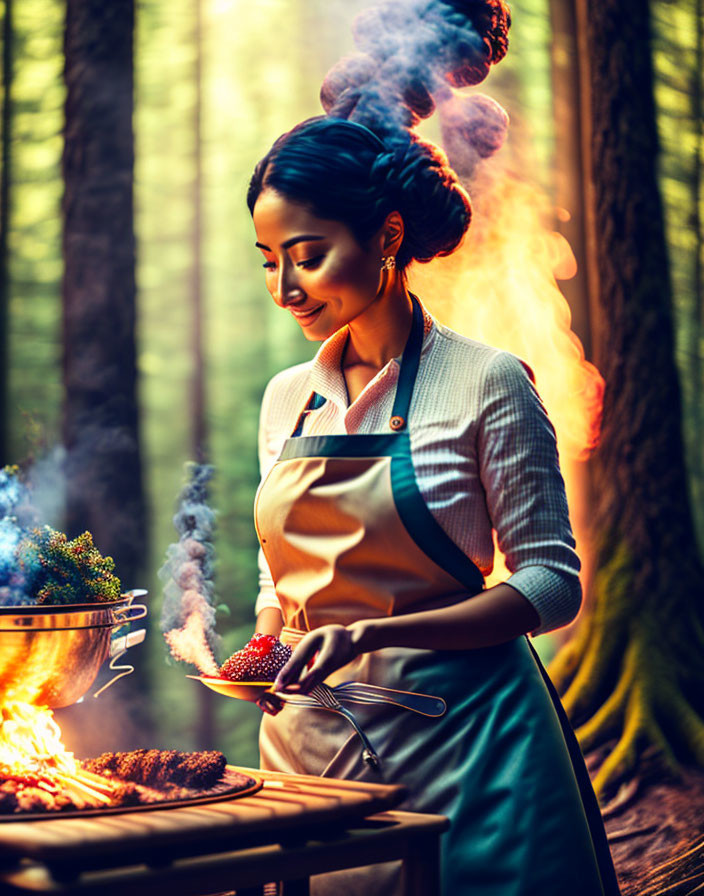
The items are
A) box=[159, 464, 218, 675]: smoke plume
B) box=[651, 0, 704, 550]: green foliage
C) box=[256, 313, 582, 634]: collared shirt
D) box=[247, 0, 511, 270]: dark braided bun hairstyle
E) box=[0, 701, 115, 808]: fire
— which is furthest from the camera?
box=[651, 0, 704, 550]: green foliage

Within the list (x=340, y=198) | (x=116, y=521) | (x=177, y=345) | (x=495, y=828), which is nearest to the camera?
(x=495, y=828)

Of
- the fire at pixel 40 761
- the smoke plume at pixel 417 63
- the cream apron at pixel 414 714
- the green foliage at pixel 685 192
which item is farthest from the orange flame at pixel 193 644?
the green foliage at pixel 685 192

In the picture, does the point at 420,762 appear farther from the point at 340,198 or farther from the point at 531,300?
the point at 531,300

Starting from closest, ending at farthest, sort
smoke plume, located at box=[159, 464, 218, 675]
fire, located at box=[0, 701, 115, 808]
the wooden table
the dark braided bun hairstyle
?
the wooden table → fire, located at box=[0, 701, 115, 808] → the dark braided bun hairstyle → smoke plume, located at box=[159, 464, 218, 675]

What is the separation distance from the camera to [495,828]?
123 centimetres

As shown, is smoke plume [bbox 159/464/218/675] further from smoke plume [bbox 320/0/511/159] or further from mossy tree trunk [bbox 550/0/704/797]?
mossy tree trunk [bbox 550/0/704/797]

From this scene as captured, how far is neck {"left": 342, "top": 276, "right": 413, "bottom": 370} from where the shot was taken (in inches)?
59.4

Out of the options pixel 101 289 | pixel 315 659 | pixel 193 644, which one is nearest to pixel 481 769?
pixel 315 659

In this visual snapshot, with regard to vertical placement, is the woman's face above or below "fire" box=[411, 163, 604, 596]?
below

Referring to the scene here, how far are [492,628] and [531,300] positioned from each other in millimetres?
2510

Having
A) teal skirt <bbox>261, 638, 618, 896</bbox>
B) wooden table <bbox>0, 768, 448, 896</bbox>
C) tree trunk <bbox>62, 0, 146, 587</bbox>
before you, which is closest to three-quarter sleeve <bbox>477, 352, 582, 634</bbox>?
teal skirt <bbox>261, 638, 618, 896</bbox>

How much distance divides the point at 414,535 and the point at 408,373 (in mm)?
269

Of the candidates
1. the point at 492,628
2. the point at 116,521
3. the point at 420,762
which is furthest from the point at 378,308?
the point at 116,521

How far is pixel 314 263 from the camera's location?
1.41 m
